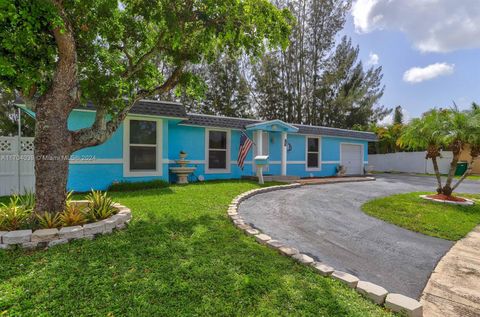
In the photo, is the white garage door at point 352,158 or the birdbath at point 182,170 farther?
the white garage door at point 352,158

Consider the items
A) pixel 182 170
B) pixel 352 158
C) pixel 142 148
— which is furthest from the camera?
pixel 352 158

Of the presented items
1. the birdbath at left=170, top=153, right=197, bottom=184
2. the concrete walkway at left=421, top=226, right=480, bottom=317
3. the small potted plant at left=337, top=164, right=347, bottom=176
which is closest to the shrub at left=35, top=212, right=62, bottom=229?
the concrete walkway at left=421, top=226, right=480, bottom=317

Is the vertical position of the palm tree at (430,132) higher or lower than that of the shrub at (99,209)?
higher

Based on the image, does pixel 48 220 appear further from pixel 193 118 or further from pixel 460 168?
pixel 460 168

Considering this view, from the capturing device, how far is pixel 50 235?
3.41m

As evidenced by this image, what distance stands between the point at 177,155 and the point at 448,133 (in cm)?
926

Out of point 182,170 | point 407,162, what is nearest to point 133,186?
point 182,170

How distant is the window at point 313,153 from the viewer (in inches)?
563

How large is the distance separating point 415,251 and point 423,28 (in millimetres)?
9117

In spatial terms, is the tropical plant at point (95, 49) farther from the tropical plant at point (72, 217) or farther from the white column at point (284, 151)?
the white column at point (284, 151)

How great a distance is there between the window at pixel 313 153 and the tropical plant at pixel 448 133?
19.9ft

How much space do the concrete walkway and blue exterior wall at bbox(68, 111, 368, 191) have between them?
794 cm

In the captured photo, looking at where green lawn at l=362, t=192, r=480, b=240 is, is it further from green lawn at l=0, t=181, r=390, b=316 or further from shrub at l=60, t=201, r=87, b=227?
shrub at l=60, t=201, r=87, b=227

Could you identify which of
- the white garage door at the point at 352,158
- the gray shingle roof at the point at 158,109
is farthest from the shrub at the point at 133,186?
the white garage door at the point at 352,158
